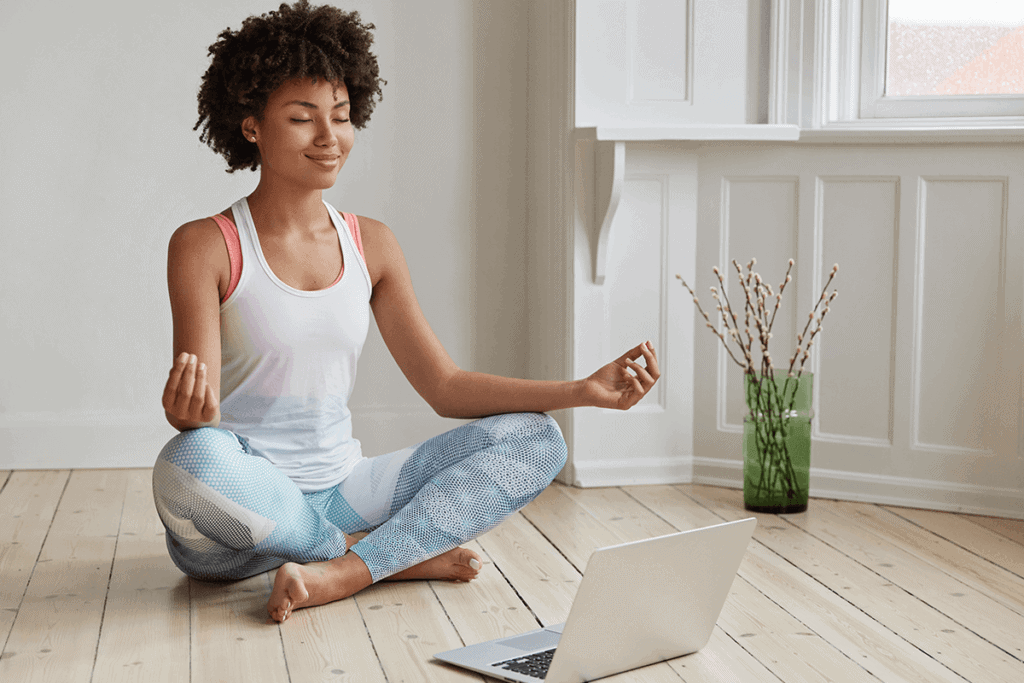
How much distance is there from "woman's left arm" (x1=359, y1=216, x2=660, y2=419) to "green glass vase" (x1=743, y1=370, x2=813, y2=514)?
2.29ft

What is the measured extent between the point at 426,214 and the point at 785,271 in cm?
97

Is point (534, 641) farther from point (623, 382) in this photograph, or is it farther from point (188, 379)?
point (188, 379)

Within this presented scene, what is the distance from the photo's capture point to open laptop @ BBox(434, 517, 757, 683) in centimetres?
141

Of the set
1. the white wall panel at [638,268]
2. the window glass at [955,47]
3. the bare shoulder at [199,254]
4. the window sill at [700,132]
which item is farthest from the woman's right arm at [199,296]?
the window glass at [955,47]

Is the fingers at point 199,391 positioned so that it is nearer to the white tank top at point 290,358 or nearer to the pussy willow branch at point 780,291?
the white tank top at point 290,358

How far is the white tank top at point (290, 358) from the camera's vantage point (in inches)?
71.2

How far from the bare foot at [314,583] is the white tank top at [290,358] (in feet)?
0.54

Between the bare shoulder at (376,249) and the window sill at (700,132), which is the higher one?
the window sill at (700,132)

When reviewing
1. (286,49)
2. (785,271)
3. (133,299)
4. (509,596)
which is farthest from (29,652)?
(785,271)

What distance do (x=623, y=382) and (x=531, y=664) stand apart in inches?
19.8

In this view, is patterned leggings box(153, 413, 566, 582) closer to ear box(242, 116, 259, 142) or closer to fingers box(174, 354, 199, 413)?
fingers box(174, 354, 199, 413)

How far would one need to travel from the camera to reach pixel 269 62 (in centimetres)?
175

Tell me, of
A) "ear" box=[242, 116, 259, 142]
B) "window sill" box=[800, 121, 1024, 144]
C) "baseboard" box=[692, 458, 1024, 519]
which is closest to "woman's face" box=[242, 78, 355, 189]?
"ear" box=[242, 116, 259, 142]

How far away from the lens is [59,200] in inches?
113
